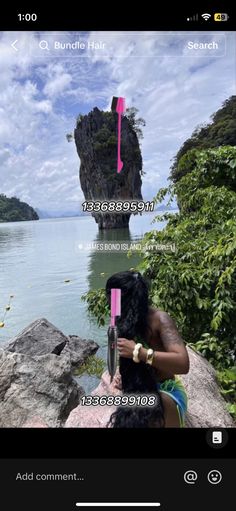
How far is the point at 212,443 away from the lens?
147 cm

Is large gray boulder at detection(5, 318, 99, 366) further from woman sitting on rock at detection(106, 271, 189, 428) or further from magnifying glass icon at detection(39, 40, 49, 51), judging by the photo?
magnifying glass icon at detection(39, 40, 49, 51)

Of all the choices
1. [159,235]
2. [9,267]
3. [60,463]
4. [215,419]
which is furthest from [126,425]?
[159,235]

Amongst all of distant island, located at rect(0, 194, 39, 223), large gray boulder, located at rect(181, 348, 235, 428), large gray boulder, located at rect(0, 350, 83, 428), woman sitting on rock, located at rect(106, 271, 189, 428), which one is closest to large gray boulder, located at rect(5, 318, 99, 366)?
large gray boulder, located at rect(0, 350, 83, 428)

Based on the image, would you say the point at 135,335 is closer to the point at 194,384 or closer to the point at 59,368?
the point at 194,384

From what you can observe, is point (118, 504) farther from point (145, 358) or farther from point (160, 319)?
point (160, 319)

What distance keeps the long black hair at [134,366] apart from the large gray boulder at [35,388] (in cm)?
107

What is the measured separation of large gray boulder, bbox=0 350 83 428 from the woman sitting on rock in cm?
107

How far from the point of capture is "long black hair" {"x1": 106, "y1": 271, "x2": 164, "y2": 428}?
1.55 meters

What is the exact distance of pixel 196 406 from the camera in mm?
2258

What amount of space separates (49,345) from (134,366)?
2.49 meters

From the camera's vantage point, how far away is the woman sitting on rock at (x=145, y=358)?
5.08 ft
